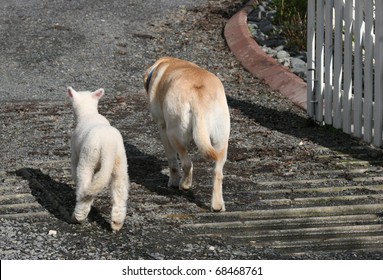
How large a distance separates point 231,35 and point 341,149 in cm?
521

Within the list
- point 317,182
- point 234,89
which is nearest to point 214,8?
point 234,89

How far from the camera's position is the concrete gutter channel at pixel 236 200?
714 centimetres

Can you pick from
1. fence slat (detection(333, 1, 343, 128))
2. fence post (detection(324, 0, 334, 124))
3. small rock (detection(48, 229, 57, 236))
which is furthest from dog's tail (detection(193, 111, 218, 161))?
fence post (detection(324, 0, 334, 124))

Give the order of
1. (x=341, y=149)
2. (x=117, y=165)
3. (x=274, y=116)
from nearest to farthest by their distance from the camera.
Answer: (x=117, y=165) < (x=341, y=149) < (x=274, y=116)

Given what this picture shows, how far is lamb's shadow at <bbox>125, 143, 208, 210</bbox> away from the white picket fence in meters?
2.13

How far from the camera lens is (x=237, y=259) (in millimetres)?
6629

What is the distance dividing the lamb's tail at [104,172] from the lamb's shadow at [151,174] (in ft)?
3.85

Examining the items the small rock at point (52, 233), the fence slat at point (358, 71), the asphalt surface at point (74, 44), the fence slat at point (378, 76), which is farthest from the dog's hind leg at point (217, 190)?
the asphalt surface at point (74, 44)

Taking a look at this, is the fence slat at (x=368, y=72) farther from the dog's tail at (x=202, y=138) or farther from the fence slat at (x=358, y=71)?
the dog's tail at (x=202, y=138)

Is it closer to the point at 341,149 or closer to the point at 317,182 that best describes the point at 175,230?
the point at 317,182

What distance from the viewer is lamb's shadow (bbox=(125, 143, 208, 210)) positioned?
834cm

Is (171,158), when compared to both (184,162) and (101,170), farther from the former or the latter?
(101,170)

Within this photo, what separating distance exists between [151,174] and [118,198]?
1835 millimetres

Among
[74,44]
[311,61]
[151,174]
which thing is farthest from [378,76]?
[74,44]
